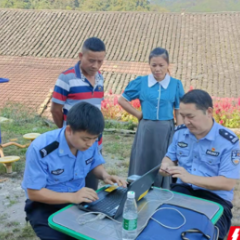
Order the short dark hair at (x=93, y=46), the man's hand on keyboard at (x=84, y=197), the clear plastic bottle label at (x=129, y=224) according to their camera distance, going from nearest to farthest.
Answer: the clear plastic bottle label at (x=129, y=224) → the man's hand on keyboard at (x=84, y=197) → the short dark hair at (x=93, y=46)

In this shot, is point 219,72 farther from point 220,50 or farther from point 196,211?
point 196,211

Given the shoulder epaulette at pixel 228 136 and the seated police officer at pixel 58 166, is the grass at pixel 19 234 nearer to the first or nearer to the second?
the seated police officer at pixel 58 166

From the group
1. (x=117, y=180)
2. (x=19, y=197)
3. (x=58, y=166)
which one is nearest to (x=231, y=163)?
→ (x=117, y=180)

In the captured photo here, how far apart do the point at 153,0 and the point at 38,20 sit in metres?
60.3

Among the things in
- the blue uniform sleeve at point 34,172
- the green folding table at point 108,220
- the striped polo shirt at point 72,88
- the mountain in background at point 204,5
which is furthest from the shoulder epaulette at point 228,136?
the mountain in background at point 204,5

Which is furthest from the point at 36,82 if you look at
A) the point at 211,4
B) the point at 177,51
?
the point at 211,4

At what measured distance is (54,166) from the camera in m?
1.84

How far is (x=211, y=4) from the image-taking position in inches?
2450

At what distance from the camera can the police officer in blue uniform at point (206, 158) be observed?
6.68 ft

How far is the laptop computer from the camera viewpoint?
1608mm

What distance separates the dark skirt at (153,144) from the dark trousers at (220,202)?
72 centimetres

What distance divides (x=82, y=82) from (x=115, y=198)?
1.09 m

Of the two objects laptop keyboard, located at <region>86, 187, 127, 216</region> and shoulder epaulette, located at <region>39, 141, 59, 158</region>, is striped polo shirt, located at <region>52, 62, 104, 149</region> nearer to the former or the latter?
shoulder epaulette, located at <region>39, 141, 59, 158</region>

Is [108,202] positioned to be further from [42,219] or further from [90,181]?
[90,181]
